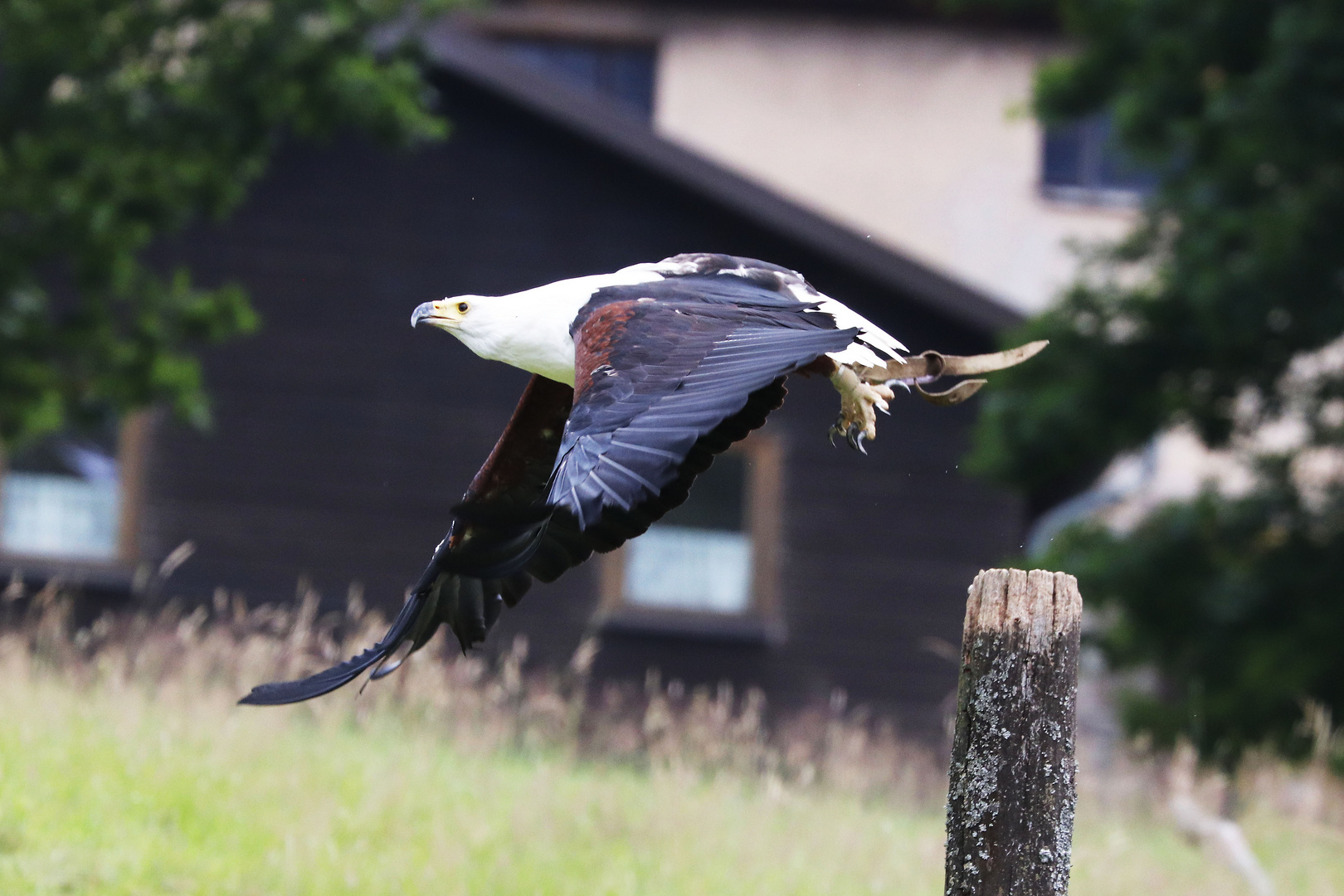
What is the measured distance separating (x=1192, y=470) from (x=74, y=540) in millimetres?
11739

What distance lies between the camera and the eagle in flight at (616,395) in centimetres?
327

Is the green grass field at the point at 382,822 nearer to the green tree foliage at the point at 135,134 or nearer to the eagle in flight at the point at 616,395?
the eagle in flight at the point at 616,395

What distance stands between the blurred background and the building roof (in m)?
0.03

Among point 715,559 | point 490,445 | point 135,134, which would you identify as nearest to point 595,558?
point 715,559

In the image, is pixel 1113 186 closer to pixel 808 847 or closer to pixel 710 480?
pixel 710 480

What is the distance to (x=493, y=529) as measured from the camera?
4387 mm

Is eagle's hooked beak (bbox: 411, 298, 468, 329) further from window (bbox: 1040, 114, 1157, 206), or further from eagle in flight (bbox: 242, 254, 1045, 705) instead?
window (bbox: 1040, 114, 1157, 206)

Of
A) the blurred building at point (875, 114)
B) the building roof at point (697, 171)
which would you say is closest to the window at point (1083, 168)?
the blurred building at point (875, 114)

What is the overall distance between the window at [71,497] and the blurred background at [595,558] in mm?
40

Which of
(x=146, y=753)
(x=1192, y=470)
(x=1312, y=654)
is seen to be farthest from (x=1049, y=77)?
(x=1192, y=470)

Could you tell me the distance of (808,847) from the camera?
21.8 ft

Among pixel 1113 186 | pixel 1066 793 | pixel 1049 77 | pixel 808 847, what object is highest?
A: pixel 1113 186

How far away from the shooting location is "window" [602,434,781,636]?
12328 millimetres

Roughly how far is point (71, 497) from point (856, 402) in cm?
937
